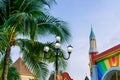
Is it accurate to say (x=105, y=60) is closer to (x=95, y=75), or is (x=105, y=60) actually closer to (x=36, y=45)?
(x=95, y=75)

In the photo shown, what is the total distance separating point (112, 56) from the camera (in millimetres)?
16828

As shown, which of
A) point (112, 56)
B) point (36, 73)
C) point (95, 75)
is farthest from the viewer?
point (95, 75)

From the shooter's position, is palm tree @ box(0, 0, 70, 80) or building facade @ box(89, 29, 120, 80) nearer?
palm tree @ box(0, 0, 70, 80)

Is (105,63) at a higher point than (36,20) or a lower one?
lower

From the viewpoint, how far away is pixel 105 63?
1752 centimetres

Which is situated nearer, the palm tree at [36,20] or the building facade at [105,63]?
the palm tree at [36,20]

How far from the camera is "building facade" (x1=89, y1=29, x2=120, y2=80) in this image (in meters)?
16.6

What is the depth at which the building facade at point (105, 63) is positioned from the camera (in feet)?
54.3

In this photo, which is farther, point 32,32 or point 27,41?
point 27,41

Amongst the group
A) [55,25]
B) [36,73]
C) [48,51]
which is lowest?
[36,73]

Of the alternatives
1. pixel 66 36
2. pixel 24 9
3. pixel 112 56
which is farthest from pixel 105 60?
pixel 24 9

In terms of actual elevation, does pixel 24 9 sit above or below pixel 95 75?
above

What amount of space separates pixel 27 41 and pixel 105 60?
600 cm

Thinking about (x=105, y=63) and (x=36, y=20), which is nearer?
(x=36, y=20)
